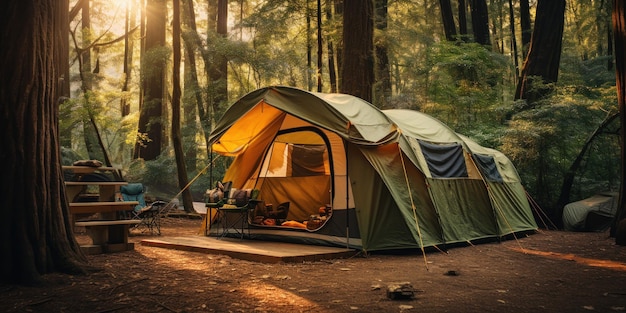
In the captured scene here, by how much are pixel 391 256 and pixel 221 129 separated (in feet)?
10.8

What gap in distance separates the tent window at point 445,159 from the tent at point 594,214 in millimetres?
3788

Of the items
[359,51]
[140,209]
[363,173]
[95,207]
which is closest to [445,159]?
[363,173]

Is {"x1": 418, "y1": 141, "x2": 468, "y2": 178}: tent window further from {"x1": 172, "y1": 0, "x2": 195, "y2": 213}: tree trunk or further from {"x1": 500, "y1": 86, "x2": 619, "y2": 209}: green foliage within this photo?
{"x1": 172, "y1": 0, "x2": 195, "y2": 213}: tree trunk

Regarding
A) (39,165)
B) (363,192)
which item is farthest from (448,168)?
A: (39,165)

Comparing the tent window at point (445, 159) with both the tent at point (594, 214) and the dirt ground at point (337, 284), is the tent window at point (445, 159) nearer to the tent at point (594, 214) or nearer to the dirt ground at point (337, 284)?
the dirt ground at point (337, 284)

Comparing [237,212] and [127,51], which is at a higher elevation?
[127,51]

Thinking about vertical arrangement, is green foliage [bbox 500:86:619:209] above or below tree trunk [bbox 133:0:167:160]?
below

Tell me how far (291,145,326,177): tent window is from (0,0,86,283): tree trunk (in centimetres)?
466

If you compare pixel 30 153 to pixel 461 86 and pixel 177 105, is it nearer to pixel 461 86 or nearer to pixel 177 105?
pixel 177 105

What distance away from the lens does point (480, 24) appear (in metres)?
15.8

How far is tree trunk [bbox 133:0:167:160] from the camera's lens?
46.5ft

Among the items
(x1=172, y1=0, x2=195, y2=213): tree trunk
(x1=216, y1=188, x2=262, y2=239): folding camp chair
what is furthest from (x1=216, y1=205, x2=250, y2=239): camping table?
(x1=172, y1=0, x2=195, y2=213): tree trunk

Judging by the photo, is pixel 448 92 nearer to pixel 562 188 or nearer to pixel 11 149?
pixel 562 188

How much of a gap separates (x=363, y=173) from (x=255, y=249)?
1.82 meters
